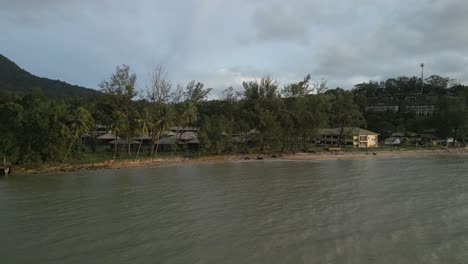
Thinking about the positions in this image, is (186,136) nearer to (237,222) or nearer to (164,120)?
(164,120)

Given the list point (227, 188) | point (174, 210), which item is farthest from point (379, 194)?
point (174, 210)

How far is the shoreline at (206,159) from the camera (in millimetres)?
34562

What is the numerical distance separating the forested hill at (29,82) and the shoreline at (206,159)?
197 ft

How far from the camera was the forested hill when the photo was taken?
310ft

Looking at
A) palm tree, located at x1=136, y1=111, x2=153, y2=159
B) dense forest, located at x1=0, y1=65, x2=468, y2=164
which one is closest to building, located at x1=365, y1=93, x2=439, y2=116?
dense forest, located at x1=0, y1=65, x2=468, y2=164

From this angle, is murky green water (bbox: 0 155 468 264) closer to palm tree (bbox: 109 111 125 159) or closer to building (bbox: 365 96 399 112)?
palm tree (bbox: 109 111 125 159)

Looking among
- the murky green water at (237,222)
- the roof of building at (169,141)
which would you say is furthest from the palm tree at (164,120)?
the murky green water at (237,222)

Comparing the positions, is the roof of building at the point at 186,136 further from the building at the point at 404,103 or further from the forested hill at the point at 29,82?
the building at the point at 404,103

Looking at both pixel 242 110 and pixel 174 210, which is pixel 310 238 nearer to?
pixel 174 210

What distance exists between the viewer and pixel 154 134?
1785 inches

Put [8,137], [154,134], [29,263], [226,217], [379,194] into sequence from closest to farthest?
[29,263]
[226,217]
[379,194]
[8,137]
[154,134]

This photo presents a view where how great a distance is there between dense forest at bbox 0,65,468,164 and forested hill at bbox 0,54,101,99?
1675 inches

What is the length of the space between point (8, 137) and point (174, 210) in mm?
26590

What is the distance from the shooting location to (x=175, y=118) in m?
45.7
